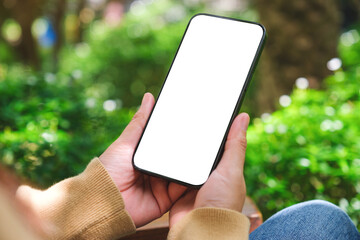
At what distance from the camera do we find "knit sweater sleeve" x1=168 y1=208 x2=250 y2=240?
1.22 meters

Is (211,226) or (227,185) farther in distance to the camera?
(227,185)

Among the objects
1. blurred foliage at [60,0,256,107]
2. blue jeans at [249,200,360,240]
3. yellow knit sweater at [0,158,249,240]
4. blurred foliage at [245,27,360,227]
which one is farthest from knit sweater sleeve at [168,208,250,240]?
blurred foliage at [60,0,256,107]

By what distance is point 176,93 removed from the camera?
1.68 metres

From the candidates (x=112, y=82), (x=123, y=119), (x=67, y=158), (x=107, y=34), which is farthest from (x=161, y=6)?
(x=67, y=158)

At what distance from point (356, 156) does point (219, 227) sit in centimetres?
125

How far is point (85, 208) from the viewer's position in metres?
1.38

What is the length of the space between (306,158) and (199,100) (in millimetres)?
907

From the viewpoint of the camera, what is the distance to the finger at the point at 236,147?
1.44 m

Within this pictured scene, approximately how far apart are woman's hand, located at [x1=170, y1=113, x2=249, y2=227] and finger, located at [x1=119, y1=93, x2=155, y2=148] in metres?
0.29

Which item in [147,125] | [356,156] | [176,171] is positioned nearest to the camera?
[176,171]

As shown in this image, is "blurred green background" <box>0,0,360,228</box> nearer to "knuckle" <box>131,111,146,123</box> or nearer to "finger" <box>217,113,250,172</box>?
"knuckle" <box>131,111,146,123</box>

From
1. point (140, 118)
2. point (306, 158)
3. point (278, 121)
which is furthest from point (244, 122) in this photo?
point (278, 121)

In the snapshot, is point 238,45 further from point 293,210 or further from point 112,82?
point 112,82

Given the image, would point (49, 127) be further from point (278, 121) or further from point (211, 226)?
point (211, 226)
